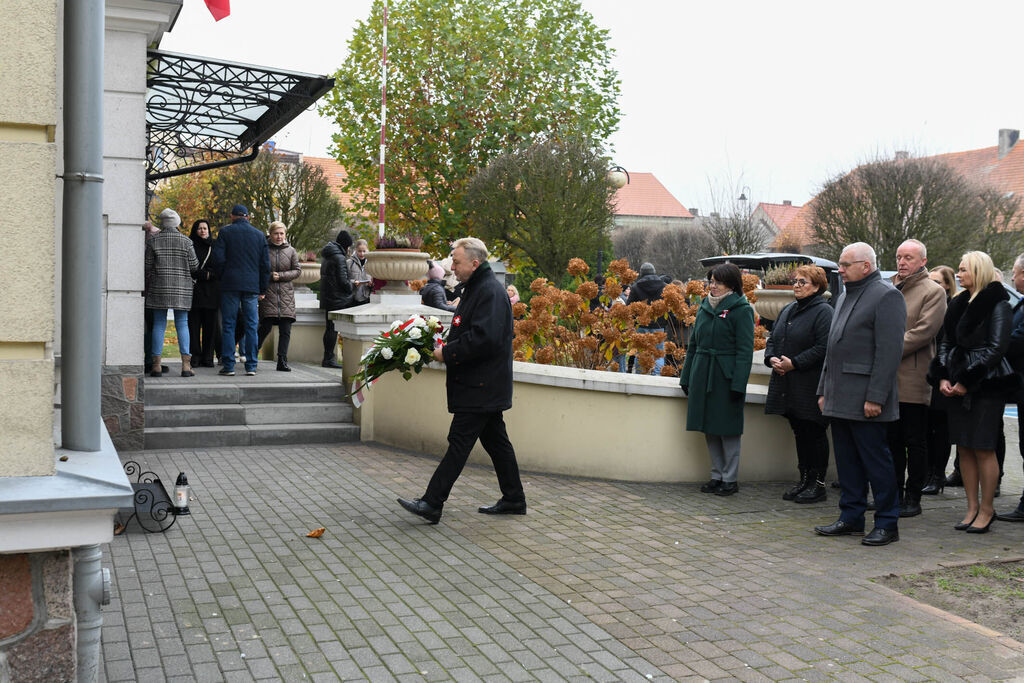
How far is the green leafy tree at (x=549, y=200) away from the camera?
88.5ft

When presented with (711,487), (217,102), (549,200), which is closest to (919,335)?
(711,487)

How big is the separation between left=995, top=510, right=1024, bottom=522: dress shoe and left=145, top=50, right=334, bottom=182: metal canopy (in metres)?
8.13

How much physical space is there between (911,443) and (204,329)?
8.32 meters

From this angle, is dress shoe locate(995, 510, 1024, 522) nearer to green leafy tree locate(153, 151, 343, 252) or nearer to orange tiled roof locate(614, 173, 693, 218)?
green leafy tree locate(153, 151, 343, 252)

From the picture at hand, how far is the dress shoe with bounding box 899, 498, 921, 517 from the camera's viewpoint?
7.68 m

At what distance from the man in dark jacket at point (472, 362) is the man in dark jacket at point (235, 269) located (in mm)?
5227

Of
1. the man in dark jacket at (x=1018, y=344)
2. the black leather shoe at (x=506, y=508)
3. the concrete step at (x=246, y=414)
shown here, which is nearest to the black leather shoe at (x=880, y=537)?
the man in dark jacket at (x=1018, y=344)

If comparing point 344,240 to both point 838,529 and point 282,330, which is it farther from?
point 838,529

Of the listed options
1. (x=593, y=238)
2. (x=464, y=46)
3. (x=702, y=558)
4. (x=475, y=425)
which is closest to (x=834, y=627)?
(x=702, y=558)

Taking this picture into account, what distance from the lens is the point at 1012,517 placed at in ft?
24.7

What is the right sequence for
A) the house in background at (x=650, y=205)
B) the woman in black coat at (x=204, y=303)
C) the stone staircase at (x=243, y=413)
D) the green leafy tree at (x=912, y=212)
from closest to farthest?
the stone staircase at (x=243, y=413)
the woman in black coat at (x=204, y=303)
the green leafy tree at (x=912, y=212)
the house in background at (x=650, y=205)

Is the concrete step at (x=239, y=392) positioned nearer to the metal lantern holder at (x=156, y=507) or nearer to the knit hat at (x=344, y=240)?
the knit hat at (x=344, y=240)

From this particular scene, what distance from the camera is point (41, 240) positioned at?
2934 millimetres

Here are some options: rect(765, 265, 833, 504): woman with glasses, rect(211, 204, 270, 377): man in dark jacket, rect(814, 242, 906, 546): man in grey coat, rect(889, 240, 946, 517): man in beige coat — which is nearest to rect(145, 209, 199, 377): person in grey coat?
rect(211, 204, 270, 377): man in dark jacket
